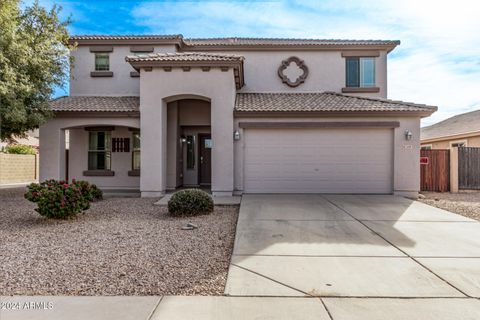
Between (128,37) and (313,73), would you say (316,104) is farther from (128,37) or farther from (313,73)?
(128,37)

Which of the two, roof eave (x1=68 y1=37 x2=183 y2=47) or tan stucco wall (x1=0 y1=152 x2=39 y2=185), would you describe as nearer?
roof eave (x1=68 y1=37 x2=183 y2=47)

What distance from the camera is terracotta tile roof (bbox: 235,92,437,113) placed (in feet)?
41.5

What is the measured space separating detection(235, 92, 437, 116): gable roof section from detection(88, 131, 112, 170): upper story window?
20.4ft

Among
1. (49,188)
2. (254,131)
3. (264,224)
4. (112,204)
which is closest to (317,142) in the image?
(254,131)

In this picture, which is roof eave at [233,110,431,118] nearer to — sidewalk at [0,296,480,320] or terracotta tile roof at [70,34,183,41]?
terracotta tile roof at [70,34,183,41]

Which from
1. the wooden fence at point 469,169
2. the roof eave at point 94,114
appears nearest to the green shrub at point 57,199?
the roof eave at point 94,114

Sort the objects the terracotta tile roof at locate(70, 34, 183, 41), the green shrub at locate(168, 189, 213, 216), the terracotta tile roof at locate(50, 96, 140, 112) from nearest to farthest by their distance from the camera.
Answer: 1. the green shrub at locate(168, 189, 213, 216)
2. the terracotta tile roof at locate(50, 96, 140, 112)
3. the terracotta tile roof at locate(70, 34, 183, 41)

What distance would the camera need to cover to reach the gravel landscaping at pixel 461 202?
984 centimetres

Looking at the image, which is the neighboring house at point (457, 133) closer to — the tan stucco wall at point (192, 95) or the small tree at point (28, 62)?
the tan stucco wall at point (192, 95)

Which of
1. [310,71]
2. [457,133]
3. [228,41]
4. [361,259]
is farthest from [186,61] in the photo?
[457,133]

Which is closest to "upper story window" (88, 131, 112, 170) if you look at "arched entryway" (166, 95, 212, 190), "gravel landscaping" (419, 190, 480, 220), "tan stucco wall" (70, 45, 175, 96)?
"tan stucco wall" (70, 45, 175, 96)

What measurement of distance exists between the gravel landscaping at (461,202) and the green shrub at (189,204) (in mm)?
7394

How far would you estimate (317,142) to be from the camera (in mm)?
13008

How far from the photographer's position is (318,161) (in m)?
→ 13.0
